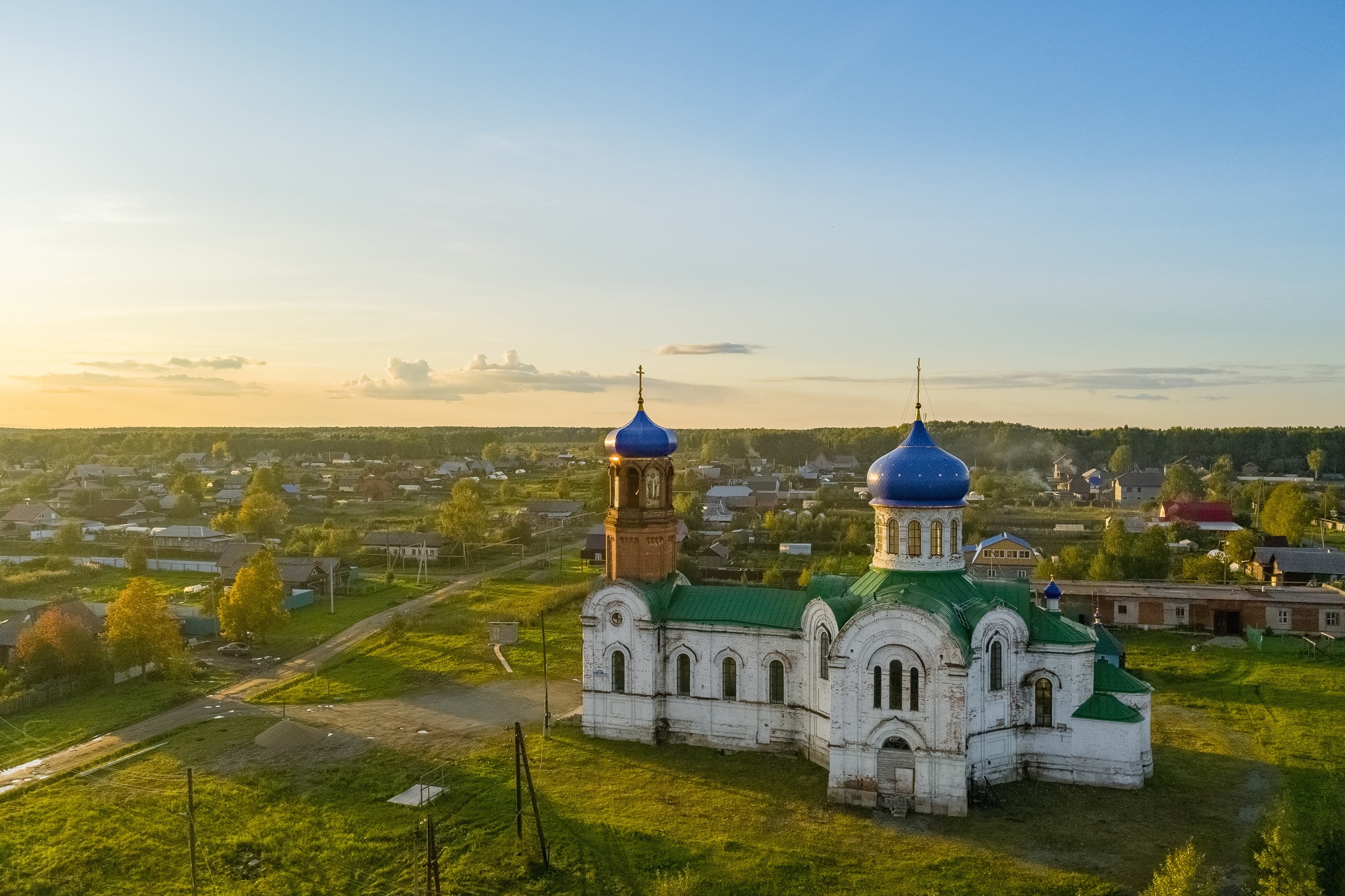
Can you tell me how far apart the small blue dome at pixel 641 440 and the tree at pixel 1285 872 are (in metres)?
16.4

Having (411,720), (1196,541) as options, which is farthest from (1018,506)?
(411,720)

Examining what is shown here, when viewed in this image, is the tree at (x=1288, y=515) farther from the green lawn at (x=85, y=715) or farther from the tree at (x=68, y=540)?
the tree at (x=68, y=540)

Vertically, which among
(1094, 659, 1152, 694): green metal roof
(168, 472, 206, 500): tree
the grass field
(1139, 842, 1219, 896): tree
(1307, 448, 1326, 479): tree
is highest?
(1307, 448, 1326, 479): tree

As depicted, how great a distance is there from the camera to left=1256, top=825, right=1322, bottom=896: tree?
45.3 feet

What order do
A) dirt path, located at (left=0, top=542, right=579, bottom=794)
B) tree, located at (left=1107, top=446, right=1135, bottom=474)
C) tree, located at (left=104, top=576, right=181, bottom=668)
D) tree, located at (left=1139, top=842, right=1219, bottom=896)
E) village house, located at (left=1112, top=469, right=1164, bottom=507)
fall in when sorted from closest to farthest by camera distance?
tree, located at (left=1139, top=842, right=1219, bottom=896)
dirt path, located at (left=0, top=542, right=579, bottom=794)
tree, located at (left=104, top=576, right=181, bottom=668)
village house, located at (left=1112, top=469, right=1164, bottom=507)
tree, located at (left=1107, top=446, right=1135, bottom=474)

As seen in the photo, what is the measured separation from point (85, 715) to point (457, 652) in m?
11.9

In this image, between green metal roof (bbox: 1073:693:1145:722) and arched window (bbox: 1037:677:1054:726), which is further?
arched window (bbox: 1037:677:1054:726)

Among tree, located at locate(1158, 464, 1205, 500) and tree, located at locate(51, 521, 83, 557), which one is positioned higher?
tree, located at locate(1158, 464, 1205, 500)

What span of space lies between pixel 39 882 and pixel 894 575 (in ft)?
63.9

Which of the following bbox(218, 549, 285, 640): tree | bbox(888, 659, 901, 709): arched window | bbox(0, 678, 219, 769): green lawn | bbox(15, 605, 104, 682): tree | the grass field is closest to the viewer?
the grass field

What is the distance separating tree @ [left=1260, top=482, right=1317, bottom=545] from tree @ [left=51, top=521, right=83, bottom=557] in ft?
244

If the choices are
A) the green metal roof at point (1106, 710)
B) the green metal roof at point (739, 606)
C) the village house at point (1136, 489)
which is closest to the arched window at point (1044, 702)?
the green metal roof at point (1106, 710)

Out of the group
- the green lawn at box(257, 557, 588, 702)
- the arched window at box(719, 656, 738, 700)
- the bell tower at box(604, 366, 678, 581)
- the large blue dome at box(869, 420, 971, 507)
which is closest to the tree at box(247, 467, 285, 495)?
the green lawn at box(257, 557, 588, 702)

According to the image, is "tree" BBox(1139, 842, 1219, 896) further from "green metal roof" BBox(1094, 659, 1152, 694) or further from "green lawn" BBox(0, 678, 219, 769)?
"green lawn" BBox(0, 678, 219, 769)
